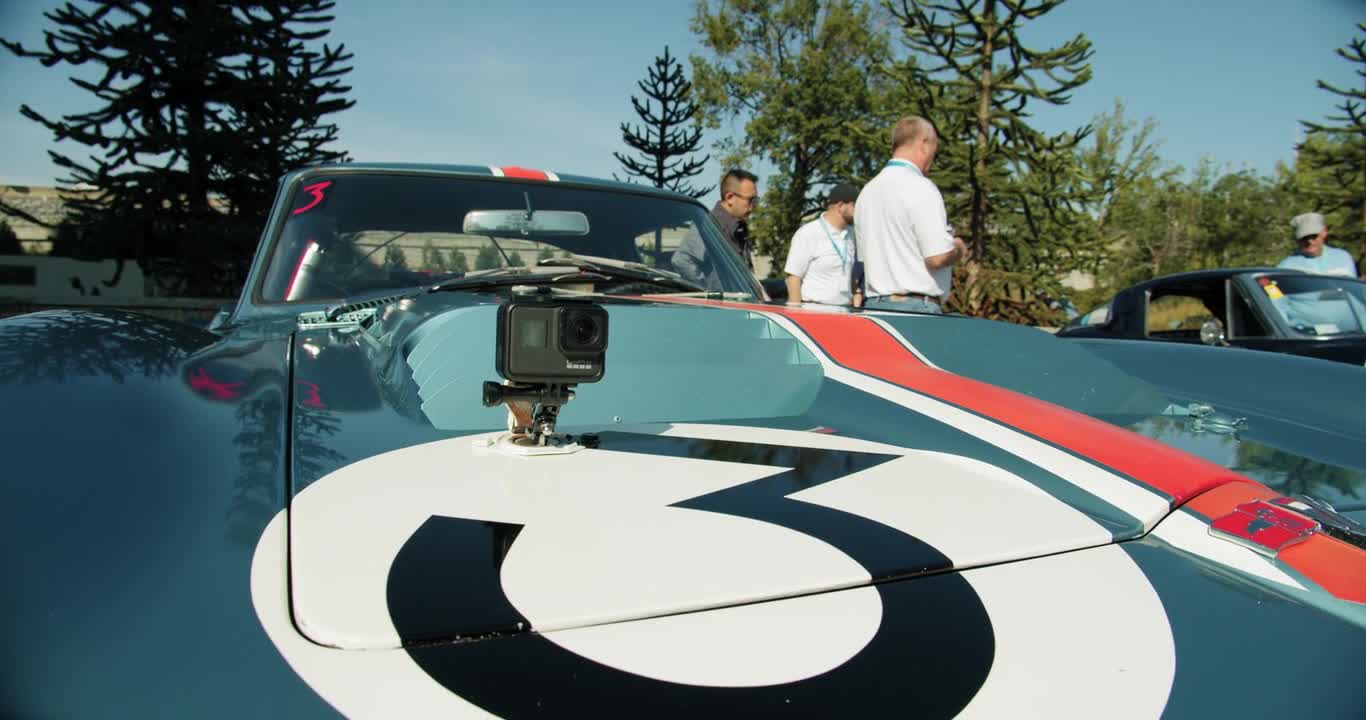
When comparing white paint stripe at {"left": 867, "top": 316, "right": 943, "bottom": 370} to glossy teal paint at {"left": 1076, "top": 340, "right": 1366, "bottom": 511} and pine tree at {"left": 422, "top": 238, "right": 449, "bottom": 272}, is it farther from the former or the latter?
pine tree at {"left": 422, "top": 238, "right": 449, "bottom": 272}

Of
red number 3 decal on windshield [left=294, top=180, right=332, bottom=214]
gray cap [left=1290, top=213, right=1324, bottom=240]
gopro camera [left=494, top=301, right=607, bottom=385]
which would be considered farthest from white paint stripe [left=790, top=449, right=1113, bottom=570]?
gray cap [left=1290, top=213, right=1324, bottom=240]

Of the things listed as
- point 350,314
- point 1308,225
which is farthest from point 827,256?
point 1308,225

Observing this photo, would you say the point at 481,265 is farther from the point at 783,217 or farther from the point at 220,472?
the point at 783,217

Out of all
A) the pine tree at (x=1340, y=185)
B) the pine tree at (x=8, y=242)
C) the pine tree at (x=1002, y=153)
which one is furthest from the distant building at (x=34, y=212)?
the pine tree at (x=1340, y=185)

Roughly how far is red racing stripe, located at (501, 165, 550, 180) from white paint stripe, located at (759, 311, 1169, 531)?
1307 mm

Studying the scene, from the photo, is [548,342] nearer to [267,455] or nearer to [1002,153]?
[267,455]

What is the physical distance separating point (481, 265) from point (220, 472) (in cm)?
162

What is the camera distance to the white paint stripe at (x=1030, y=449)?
3.06 ft

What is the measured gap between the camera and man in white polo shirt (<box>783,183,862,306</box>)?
452cm

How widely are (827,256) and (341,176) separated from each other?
285 cm

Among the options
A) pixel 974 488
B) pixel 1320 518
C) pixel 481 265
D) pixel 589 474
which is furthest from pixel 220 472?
pixel 481 265

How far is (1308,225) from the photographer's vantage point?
574 cm

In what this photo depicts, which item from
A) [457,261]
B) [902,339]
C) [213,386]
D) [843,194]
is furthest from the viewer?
[843,194]

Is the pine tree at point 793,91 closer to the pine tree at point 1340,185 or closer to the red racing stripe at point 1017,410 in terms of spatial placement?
the pine tree at point 1340,185
